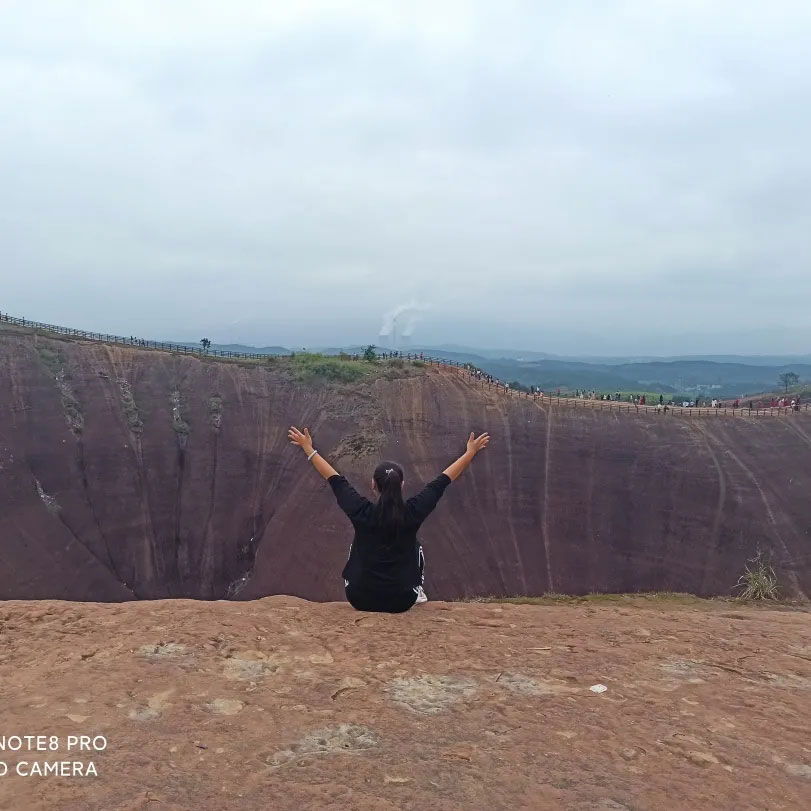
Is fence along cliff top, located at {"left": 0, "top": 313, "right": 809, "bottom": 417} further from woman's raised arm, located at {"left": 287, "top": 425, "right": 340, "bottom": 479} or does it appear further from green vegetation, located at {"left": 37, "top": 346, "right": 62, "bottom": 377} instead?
woman's raised arm, located at {"left": 287, "top": 425, "right": 340, "bottom": 479}

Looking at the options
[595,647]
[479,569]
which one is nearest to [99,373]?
[479,569]

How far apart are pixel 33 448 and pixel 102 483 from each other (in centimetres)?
394

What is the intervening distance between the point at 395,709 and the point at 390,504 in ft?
5.50

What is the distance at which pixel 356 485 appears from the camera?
31.8 metres

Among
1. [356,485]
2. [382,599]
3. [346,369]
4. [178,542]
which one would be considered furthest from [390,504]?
[346,369]

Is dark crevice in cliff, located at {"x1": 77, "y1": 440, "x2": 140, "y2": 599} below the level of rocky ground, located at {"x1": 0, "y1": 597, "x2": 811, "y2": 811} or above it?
below

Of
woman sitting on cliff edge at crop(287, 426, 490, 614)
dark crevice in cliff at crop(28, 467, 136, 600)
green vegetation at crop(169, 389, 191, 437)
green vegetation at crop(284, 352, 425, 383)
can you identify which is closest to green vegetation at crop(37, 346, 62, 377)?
green vegetation at crop(169, 389, 191, 437)

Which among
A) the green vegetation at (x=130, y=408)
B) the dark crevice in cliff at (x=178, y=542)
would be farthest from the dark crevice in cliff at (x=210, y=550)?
the green vegetation at (x=130, y=408)

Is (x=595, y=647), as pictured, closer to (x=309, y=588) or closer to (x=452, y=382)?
(x=309, y=588)

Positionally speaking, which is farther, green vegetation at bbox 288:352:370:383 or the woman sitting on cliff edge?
green vegetation at bbox 288:352:370:383

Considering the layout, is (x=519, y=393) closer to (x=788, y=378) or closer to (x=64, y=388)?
(x=64, y=388)

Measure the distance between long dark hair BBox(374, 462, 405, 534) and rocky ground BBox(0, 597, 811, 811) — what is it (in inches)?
39.1

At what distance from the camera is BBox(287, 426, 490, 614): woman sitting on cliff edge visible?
5082mm

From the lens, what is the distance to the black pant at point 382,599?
547cm
